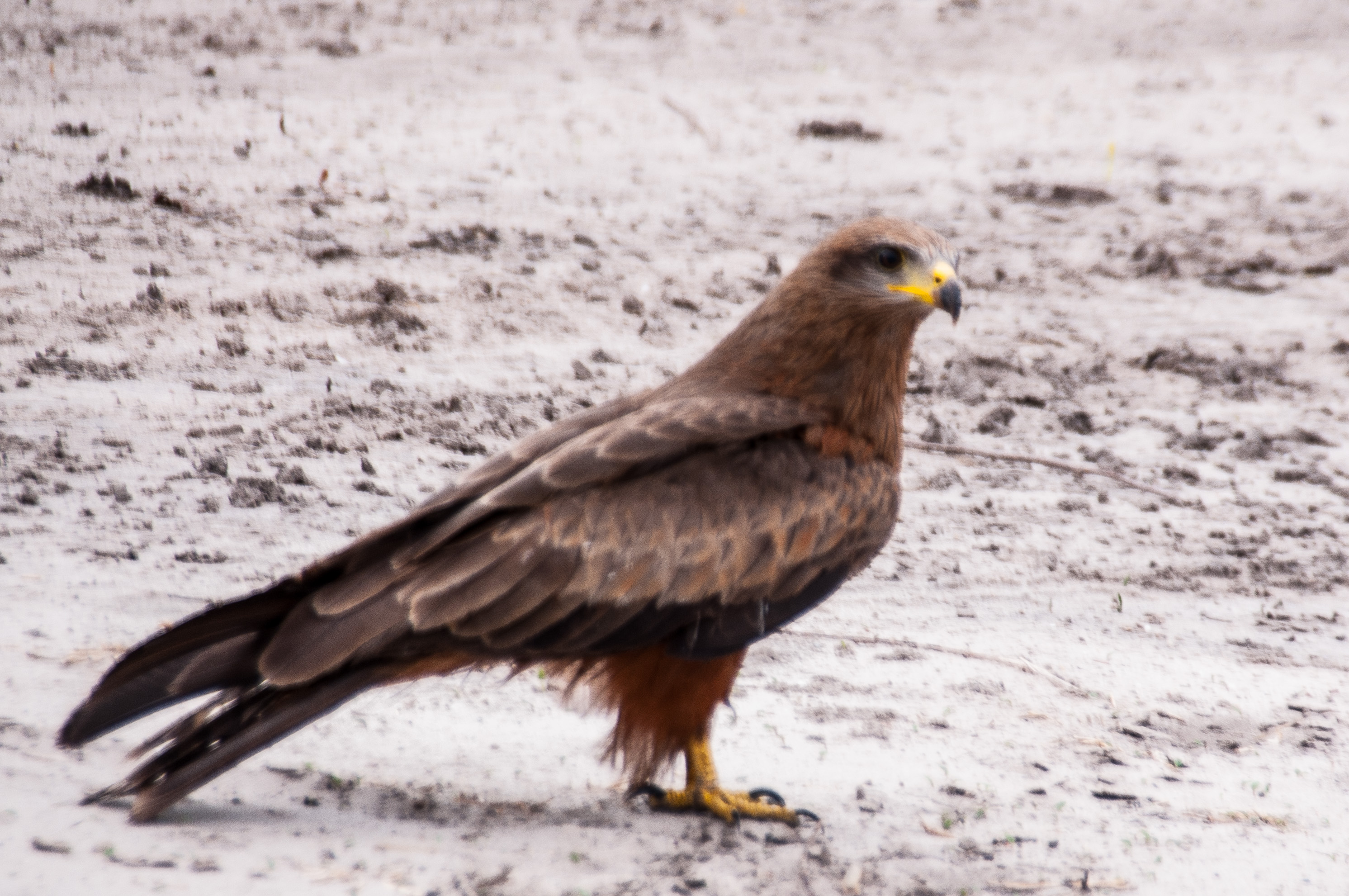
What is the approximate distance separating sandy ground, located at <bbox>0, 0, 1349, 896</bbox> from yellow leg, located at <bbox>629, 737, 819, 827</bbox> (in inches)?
2.2

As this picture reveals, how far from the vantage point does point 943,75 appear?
12.4 metres

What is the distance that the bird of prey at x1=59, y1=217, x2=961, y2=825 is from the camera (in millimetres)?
3625

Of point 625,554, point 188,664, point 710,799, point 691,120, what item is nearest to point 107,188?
point 691,120

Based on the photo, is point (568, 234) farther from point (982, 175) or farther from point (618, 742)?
point (618, 742)

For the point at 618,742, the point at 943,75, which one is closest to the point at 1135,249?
the point at 943,75

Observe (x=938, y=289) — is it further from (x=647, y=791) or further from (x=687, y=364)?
(x=687, y=364)

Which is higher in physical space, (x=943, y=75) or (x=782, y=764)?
(x=943, y=75)

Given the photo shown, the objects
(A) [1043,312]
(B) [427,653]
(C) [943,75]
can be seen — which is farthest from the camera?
(C) [943,75]

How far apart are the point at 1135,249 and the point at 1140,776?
19.8 ft

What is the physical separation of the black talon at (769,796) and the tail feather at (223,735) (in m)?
1.13

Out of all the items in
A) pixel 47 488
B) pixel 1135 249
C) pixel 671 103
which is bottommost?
pixel 47 488

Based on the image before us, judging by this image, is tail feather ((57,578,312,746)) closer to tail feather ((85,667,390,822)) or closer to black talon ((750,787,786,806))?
tail feather ((85,667,390,822))

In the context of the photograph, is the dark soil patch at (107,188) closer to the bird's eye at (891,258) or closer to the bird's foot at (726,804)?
the bird's eye at (891,258)

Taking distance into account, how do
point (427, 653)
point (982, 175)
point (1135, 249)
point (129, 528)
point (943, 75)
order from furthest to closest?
point (943, 75)
point (982, 175)
point (1135, 249)
point (129, 528)
point (427, 653)
